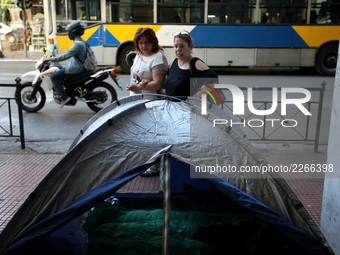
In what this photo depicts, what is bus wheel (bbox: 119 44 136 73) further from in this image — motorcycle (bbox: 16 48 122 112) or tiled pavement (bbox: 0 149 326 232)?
tiled pavement (bbox: 0 149 326 232)

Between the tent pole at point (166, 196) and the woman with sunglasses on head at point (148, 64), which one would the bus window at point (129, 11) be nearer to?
the woman with sunglasses on head at point (148, 64)

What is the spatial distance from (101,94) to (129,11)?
600 centimetres

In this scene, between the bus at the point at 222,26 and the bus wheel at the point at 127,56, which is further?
the bus wheel at the point at 127,56

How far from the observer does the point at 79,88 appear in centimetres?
803

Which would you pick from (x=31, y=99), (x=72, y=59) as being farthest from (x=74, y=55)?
(x=31, y=99)

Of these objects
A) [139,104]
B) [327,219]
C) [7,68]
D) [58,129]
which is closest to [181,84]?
[139,104]

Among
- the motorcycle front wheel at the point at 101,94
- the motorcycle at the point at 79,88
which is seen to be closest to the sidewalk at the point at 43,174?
the motorcycle at the point at 79,88

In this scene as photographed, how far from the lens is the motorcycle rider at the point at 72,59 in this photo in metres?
7.34

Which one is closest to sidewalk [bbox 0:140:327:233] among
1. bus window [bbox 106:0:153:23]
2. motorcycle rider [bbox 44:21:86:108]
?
motorcycle rider [bbox 44:21:86:108]

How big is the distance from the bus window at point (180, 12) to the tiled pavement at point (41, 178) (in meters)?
8.22

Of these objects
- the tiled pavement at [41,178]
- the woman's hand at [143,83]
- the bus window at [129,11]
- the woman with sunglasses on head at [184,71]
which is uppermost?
the bus window at [129,11]

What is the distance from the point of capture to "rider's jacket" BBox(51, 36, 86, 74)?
743 cm

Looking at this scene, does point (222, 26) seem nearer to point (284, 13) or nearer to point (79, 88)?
point (284, 13)

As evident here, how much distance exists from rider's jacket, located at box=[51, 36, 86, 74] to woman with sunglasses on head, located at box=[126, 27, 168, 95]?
321cm
